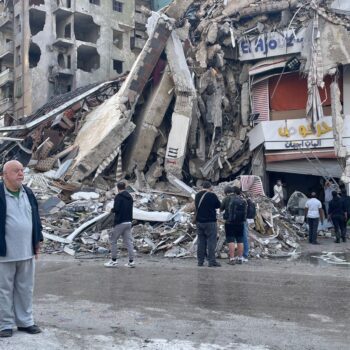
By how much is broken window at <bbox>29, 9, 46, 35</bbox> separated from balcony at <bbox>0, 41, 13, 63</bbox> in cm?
202

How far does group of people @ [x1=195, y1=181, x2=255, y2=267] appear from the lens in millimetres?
9523

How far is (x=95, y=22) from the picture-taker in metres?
38.6

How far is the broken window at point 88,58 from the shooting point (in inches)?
1520

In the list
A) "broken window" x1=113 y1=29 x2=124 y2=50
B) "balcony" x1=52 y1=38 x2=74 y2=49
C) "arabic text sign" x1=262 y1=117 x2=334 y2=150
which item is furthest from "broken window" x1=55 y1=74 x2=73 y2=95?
"arabic text sign" x1=262 y1=117 x2=334 y2=150

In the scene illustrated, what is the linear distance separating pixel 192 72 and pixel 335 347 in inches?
613

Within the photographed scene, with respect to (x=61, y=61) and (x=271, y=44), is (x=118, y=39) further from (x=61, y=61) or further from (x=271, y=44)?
(x=271, y=44)

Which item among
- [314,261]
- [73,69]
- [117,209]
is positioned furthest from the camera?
[73,69]

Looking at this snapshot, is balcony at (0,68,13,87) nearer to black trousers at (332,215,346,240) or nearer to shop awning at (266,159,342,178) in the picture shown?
shop awning at (266,159,342,178)

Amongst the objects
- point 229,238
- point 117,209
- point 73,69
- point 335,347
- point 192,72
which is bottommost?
point 335,347

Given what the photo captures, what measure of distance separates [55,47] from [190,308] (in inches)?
1335

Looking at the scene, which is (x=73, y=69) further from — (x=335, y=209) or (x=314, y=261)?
(x=314, y=261)

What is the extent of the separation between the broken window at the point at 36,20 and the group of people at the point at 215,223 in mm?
30793

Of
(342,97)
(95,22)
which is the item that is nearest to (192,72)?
(342,97)

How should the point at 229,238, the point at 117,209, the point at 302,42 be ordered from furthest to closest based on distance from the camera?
the point at 302,42, the point at 229,238, the point at 117,209
